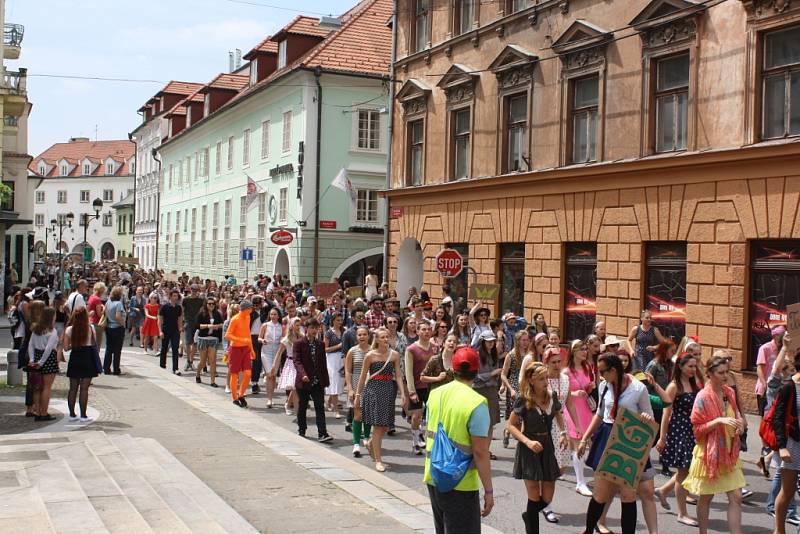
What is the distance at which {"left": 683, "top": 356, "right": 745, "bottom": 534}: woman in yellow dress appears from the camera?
8.23 meters

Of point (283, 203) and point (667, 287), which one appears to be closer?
point (667, 287)

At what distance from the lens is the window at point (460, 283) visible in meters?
25.2

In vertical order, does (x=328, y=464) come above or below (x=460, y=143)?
below

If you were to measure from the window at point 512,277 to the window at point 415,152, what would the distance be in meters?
4.87

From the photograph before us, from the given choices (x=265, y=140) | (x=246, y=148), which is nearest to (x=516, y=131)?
(x=265, y=140)

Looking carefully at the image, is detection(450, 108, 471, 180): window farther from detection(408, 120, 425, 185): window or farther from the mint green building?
the mint green building

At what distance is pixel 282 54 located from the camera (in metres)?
40.4

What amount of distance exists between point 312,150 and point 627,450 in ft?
96.2

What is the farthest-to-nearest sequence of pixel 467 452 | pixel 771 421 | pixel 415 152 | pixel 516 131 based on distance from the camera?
pixel 415 152
pixel 516 131
pixel 771 421
pixel 467 452

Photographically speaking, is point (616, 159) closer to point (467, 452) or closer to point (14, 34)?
point (467, 452)

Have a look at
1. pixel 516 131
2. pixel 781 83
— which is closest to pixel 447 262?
pixel 516 131

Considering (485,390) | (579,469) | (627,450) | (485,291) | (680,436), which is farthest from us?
(485,291)

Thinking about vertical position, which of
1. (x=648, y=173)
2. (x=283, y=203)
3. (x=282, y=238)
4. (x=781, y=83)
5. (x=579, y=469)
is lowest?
(x=579, y=469)

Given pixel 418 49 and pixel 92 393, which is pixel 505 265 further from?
pixel 92 393
